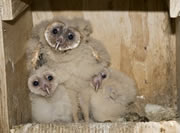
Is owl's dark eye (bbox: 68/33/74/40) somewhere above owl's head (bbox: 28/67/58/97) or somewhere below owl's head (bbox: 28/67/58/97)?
above

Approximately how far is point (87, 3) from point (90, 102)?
1.78 feet

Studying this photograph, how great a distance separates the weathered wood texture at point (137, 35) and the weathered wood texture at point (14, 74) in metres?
0.29

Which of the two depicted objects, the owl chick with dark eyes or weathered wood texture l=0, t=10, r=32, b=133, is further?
the owl chick with dark eyes

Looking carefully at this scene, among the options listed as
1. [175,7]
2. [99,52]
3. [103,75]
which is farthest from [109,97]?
[175,7]

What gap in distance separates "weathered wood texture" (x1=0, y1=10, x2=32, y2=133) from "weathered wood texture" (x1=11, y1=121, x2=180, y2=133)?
9 cm

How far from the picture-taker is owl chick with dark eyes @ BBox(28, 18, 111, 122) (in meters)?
1.82

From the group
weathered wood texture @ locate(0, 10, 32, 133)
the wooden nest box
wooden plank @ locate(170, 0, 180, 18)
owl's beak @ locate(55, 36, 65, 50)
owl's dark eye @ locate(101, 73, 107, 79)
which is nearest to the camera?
wooden plank @ locate(170, 0, 180, 18)

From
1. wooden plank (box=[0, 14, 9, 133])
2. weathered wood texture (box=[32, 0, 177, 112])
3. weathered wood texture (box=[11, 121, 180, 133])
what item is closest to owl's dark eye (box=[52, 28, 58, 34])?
weathered wood texture (box=[32, 0, 177, 112])

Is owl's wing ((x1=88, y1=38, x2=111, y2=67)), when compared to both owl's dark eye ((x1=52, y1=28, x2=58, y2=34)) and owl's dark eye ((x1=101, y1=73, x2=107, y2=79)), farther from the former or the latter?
owl's dark eye ((x1=52, y1=28, x2=58, y2=34))

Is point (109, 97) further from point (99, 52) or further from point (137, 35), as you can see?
point (137, 35)

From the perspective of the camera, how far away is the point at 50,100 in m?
1.88

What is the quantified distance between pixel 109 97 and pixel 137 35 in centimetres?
39

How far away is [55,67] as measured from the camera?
1863mm

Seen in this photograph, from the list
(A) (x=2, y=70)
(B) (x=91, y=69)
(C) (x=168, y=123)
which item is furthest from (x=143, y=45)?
(A) (x=2, y=70)
